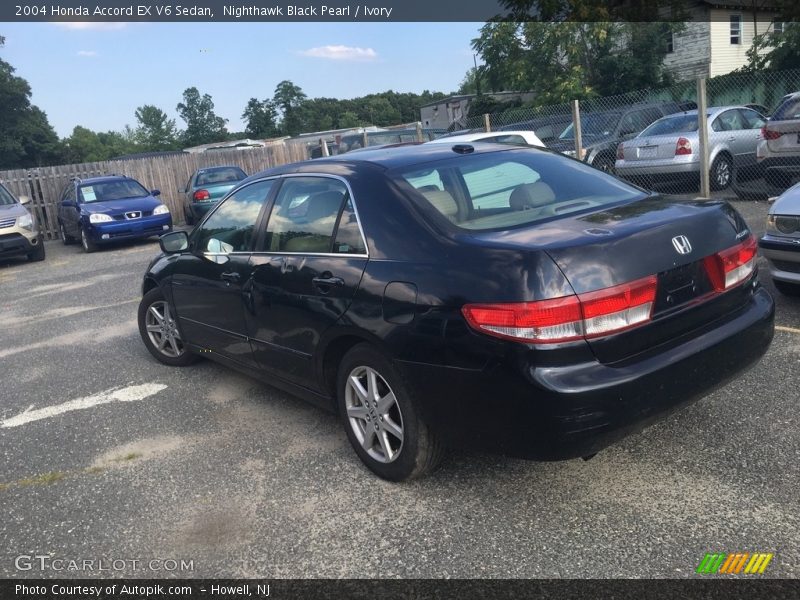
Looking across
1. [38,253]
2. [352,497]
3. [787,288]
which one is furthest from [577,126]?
[352,497]

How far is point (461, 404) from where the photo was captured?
3031 mm

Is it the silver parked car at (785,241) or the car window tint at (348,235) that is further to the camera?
the silver parked car at (785,241)

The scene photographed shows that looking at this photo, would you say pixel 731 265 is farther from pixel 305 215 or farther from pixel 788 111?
pixel 788 111

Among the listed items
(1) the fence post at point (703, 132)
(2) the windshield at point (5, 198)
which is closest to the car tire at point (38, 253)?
(2) the windshield at point (5, 198)

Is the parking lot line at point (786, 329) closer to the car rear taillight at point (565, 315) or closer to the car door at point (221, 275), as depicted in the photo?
the car rear taillight at point (565, 315)

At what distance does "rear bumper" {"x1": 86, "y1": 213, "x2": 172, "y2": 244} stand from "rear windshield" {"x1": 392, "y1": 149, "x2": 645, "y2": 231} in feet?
40.4

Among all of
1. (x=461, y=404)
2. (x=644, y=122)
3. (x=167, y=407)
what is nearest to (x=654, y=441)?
(x=461, y=404)

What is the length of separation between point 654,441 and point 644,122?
1327cm

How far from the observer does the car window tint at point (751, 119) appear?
1332 centimetres

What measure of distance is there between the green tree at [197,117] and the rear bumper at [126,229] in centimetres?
10494

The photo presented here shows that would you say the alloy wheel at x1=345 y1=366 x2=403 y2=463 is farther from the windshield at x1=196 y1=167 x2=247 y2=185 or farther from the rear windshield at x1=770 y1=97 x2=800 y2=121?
the windshield at x1=196 y1=167 x2=247 y2=185

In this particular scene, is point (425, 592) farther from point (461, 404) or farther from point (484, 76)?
point (484, 76)

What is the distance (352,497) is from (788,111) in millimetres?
8685

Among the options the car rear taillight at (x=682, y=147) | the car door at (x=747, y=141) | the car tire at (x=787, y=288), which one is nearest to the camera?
the car tire at (x=787, y=288)
